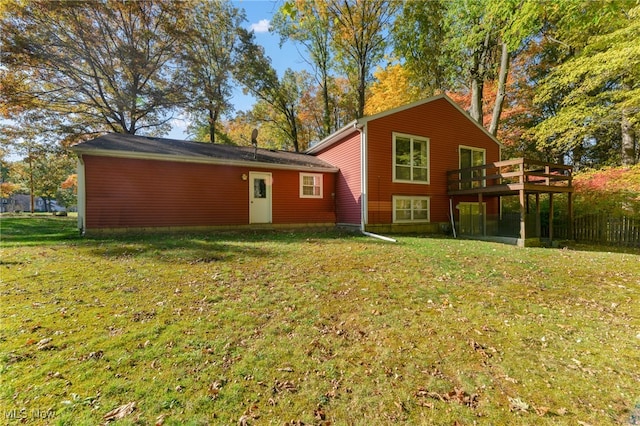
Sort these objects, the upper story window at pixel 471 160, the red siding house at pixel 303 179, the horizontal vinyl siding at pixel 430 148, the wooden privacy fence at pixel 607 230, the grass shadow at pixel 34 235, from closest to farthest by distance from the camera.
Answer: the grass shadow at pixel 34 235, the red siding house at pixel 303 179, the wooden privacy fence at pixel 607 230, the horizontal vinyl siding at pixel 430 148, the upper story window at pixel 471 160

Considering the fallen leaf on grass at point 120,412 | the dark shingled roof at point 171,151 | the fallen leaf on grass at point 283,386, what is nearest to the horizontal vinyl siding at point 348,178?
the dark shingled roof at point 171,151

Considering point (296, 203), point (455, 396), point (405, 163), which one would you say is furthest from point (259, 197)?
point (455, 396)

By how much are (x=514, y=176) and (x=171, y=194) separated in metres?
12.9

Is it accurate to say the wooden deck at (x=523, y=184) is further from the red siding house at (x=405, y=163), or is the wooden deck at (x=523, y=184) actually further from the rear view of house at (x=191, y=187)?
the rear view of house at (x=191, y=187)

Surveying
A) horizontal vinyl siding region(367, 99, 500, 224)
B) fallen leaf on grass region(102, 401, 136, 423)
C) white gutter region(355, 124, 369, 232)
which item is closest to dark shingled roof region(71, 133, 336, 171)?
white gutter region(355, 124, 369, 232)

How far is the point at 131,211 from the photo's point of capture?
9.75 meters

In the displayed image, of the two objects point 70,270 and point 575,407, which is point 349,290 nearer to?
point 575,407

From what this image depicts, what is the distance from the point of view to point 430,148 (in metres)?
12.9

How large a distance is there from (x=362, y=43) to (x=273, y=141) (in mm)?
12540

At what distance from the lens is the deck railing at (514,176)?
32.7 ft

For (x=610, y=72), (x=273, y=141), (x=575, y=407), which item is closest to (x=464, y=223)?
(x=610, y=72)

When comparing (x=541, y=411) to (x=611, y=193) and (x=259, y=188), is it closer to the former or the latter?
(x=259, y=188)

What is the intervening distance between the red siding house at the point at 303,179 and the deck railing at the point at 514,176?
625 mm

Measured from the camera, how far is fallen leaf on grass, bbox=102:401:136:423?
6.63 ft
